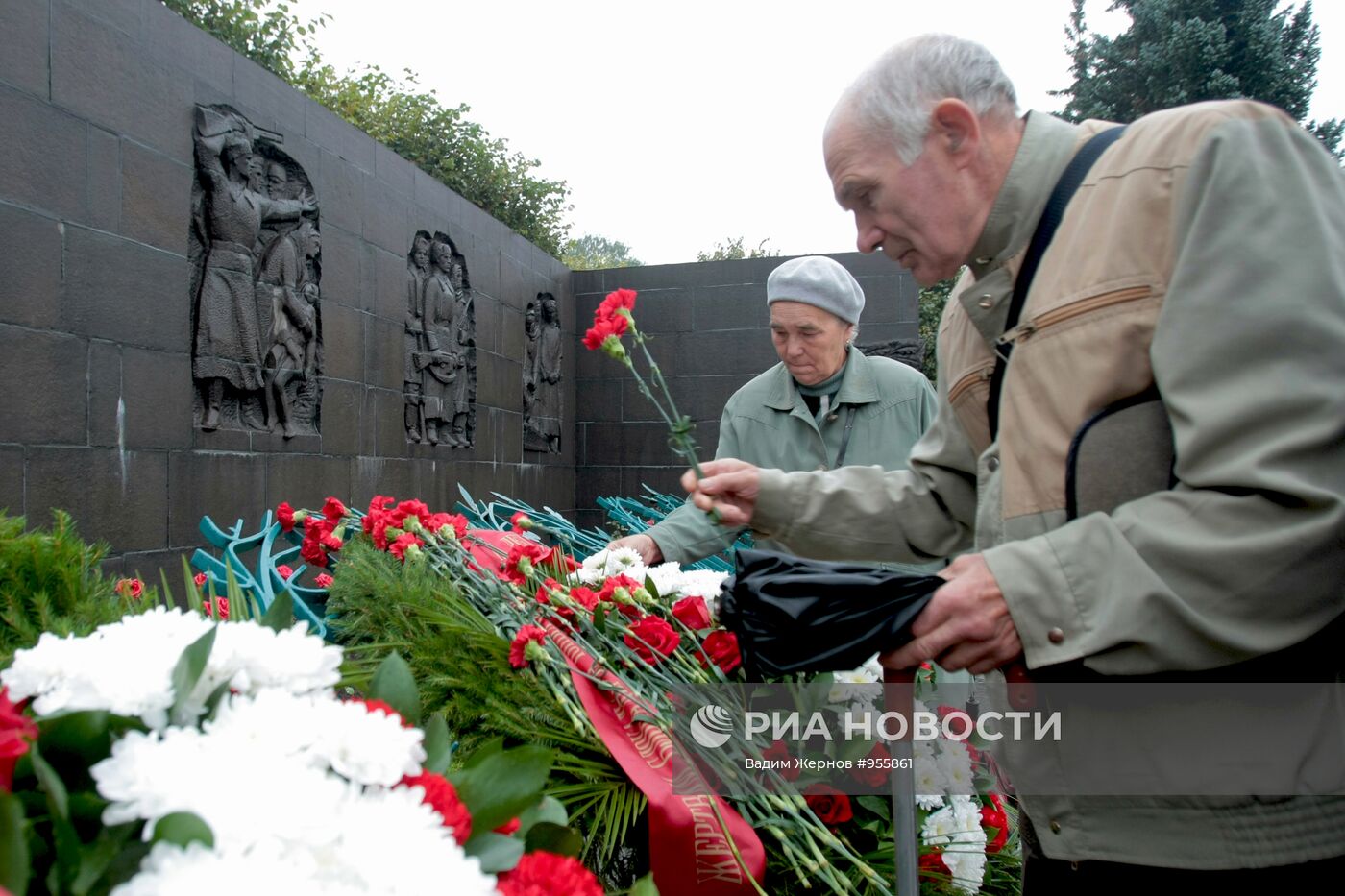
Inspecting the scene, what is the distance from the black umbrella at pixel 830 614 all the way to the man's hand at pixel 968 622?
2 centimetres

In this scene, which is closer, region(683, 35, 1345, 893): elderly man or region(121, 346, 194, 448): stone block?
region(683, 35, 1345, 893): elderly man

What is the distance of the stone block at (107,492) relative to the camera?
426 centimetres

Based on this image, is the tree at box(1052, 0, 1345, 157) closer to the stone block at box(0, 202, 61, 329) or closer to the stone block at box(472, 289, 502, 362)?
the stone block at box(472, 289, 502, 362)

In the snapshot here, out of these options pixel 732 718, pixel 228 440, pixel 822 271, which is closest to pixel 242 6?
pixel 228 440

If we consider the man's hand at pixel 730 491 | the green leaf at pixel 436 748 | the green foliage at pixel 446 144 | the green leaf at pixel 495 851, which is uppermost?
the green foliage at pixel 446 144

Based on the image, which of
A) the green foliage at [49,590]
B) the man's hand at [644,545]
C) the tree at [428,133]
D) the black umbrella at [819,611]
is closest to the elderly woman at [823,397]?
the man's hand at [644,545]

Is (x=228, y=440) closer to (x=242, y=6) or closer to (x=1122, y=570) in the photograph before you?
(x=1122, y=570)

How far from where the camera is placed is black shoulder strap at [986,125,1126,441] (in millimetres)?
1294

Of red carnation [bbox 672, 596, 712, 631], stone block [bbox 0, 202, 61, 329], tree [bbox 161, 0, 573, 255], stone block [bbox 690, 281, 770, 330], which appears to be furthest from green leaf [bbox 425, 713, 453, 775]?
tree [bbox 161, 0, 573, 255]

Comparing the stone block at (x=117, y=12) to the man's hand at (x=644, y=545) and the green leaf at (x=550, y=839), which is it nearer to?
the man's hand at (x=644, y=545)

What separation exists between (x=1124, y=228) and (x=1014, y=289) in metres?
0.18

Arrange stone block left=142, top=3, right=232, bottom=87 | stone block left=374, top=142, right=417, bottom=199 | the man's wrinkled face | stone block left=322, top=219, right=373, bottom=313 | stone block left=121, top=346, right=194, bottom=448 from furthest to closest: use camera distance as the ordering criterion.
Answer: stone block left=374, top=142, right=417, bottom=199 → stone block left=322, top=219, right=373, bottom=313 → stone block left=142, top=3, right=232, bottom=87 → stone block left=121, top=346, right=194, bottom=448 → the man's wrinkled face

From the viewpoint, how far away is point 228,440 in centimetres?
559

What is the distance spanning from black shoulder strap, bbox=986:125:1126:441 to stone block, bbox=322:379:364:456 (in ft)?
19.6
